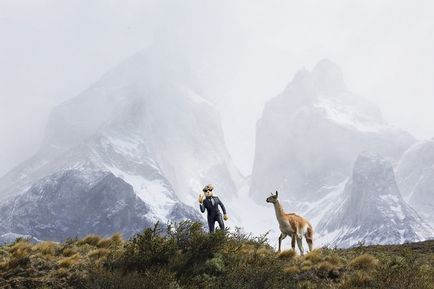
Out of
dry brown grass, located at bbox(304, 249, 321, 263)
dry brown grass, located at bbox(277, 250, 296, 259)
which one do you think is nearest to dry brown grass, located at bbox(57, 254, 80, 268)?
dry brown grass, located at bbox(277, 250, 296, 259)

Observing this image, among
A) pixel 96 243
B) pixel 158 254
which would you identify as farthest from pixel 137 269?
pixel 96 243

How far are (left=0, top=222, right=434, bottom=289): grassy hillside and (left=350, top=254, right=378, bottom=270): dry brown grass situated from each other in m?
0.03

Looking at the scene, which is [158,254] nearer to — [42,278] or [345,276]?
[42,278]

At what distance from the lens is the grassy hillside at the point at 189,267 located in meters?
13.6

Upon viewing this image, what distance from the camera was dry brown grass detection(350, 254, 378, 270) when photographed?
16.9m

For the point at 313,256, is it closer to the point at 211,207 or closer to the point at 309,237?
the point at 309,237

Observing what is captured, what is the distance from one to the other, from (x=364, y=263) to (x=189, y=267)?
18.5ft

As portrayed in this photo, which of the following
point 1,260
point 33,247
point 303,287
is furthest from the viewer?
point 33,247

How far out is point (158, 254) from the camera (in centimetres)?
1483

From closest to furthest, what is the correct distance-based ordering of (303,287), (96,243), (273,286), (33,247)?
(273,286)
(303,287)
(33,247)
(96,243)

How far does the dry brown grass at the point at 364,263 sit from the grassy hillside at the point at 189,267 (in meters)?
0.03

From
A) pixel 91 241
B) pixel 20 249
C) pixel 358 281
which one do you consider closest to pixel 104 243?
pixel 91 241

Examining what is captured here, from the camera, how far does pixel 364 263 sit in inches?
671

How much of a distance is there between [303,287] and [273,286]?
1241 mm
